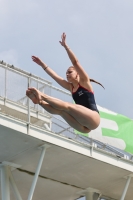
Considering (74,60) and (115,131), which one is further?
(115,131)

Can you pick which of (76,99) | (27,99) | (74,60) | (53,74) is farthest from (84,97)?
(27,99)

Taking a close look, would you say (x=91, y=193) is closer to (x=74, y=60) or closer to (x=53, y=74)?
(x=53, y=74)

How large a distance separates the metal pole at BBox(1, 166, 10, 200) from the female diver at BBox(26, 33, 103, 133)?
862 cm

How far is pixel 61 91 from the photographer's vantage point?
18.1 meters

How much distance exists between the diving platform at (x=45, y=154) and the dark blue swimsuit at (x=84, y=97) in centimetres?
643

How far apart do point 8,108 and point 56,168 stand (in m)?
2.88

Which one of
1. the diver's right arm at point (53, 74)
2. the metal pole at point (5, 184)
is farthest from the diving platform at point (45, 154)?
the diver's right arm at point (53, 74)

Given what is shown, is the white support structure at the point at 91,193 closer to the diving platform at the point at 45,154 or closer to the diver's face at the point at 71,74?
the diving platform at the point at 45,154

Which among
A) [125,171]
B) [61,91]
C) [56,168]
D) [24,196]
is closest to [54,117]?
[61,91]

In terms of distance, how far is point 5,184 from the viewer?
18250mm

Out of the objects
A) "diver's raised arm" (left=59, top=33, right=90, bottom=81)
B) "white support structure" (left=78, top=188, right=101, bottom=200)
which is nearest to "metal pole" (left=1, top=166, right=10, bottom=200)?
"white support structure" (left=78, top=188, right=101, bottom=200)

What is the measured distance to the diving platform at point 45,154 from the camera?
16.8m

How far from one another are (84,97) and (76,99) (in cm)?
20

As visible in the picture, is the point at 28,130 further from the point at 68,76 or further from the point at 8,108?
the point at 68,76
